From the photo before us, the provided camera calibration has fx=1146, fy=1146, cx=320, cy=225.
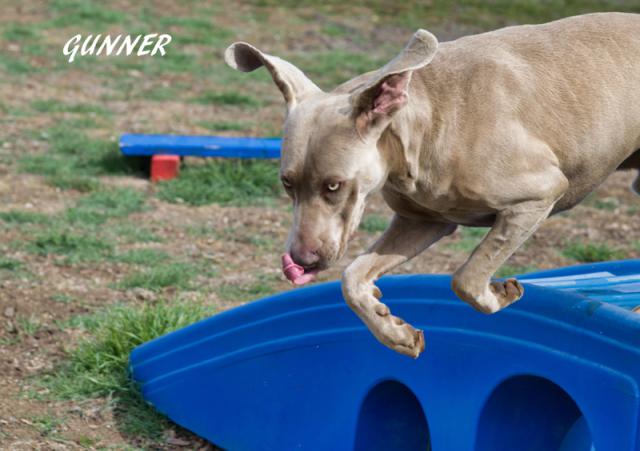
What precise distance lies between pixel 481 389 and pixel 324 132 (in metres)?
1.20

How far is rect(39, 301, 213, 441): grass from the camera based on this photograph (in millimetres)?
5449

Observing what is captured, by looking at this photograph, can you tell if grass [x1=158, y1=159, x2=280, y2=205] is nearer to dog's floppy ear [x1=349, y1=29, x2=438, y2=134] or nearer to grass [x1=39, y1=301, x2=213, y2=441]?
grass [x1=39, y1=301, x2=213, y2=441]

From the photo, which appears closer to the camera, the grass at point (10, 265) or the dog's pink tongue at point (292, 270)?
the dog's pink tongue at point (292, 270)

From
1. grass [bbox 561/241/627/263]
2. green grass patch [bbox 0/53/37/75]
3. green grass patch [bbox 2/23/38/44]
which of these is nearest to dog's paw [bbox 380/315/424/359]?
grass [bbox 561/241/627/263]

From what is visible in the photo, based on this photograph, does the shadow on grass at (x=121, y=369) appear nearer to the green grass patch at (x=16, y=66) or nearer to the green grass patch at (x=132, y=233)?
the green grass patch at (x=132, y=233)

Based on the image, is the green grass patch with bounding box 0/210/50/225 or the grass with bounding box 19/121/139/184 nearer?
→ the green grass patch with bounding box 0/210/50/225

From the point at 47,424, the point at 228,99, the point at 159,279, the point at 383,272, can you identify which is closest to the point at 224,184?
the point at 159,279

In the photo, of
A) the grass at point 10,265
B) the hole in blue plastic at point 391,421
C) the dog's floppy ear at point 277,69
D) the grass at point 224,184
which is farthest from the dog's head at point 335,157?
the grass at point 224,184

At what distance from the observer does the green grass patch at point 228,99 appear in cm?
1139

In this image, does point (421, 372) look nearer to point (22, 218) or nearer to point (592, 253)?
point (592, 253)

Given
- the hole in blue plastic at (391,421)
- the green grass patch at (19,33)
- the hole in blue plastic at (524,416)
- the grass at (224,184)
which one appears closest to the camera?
the hole in blue plastic at (524,416)

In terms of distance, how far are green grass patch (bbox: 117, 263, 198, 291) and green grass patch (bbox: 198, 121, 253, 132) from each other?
3511 millimetres

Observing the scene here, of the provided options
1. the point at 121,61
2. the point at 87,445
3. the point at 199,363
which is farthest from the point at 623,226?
the point at 121,61

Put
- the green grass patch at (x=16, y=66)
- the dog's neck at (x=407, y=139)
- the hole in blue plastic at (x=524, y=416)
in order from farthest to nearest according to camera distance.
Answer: the green grass patch at (x=16, y=66), the hole in blue plastic at (x=524, y=416), the dog's neck at (x=407, y=139)
